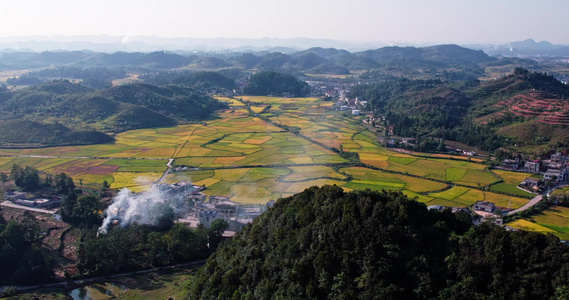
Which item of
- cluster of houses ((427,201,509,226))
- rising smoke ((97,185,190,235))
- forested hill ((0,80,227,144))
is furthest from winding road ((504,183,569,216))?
forested hill ((0,80,227,144))

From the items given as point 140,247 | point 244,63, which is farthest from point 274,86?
point 140,247

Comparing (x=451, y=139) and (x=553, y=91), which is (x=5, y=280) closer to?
(x=451, y=139)

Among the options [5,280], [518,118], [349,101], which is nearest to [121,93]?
[349,101]

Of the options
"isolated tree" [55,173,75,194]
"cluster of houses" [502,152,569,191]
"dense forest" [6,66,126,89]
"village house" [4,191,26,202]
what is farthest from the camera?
"dense forest" [6,66,126,89]

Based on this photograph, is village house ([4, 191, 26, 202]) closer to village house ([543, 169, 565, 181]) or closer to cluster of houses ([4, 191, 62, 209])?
cluster of houses ([4, 191, 62, 209])

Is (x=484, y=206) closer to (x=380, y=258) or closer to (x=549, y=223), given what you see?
(x=549, y=223)

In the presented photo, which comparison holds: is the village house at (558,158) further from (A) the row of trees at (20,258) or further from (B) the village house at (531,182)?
(A) the row of trees at (20,258)
